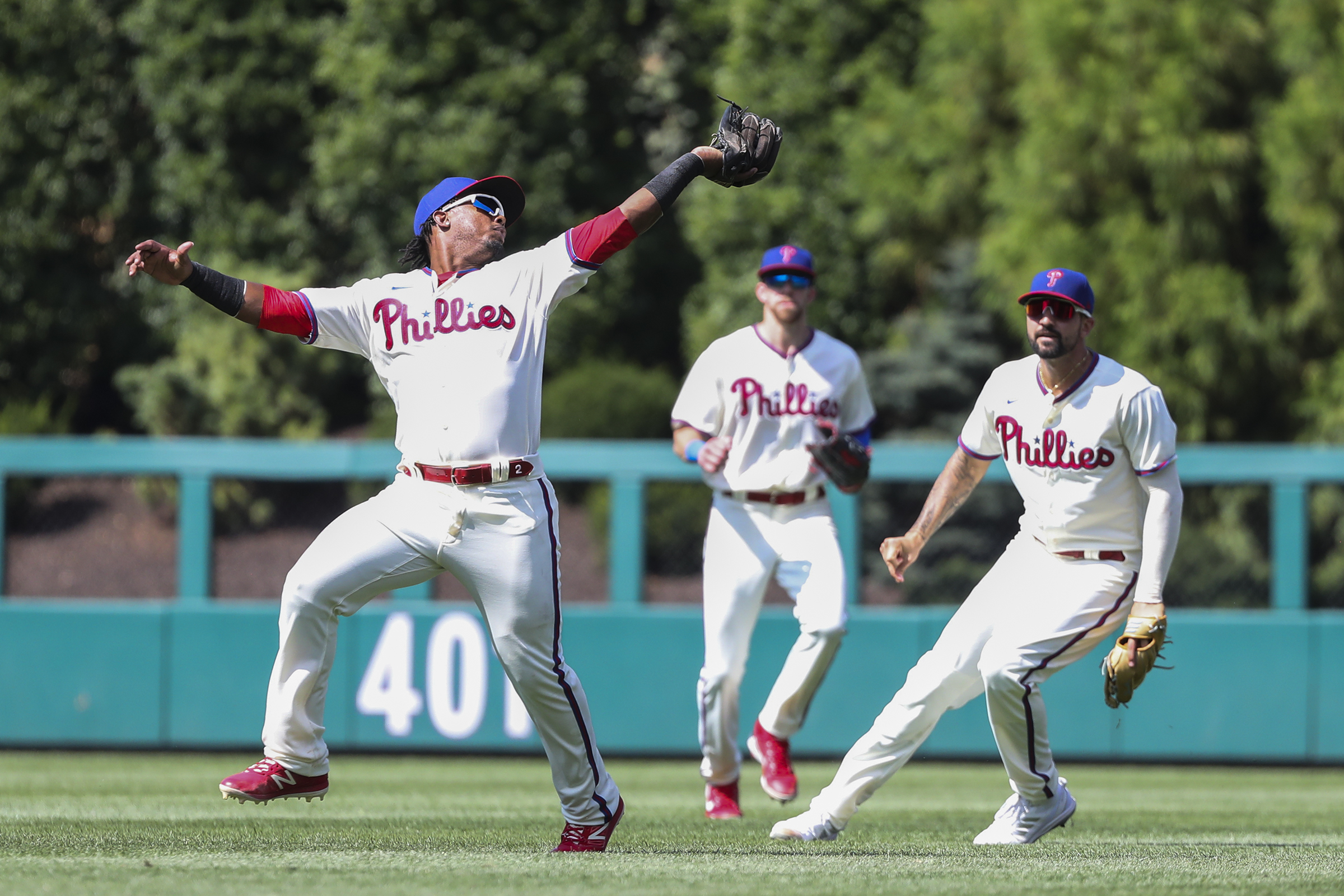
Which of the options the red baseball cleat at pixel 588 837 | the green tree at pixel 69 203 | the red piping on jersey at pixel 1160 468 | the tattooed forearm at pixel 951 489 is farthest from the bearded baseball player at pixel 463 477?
the green tree at pixel 69 203

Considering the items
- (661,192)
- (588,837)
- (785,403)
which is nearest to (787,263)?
(785,403)

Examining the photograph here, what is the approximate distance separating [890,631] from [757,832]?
5.13 meters

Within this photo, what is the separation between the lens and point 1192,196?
14789 mm

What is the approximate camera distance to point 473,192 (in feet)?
16.8

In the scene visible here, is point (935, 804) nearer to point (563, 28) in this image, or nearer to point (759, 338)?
point (759, 338)

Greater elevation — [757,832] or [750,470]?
[750,470]

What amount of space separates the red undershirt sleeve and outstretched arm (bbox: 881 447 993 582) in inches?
61.7

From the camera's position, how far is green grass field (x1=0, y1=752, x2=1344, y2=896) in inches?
164

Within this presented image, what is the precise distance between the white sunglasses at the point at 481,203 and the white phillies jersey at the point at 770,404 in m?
2.08

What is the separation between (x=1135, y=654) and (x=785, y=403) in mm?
2337

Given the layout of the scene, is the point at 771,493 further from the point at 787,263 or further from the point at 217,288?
the point at 217,288

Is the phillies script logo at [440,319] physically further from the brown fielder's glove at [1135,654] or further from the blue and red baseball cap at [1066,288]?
the brown fielder's glove at [1135,654]

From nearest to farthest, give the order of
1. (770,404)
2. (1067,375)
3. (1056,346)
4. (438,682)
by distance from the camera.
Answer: (1056,346), (1067,375), (770,404), (438,682)

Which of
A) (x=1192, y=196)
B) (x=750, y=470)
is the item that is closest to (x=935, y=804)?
(x=750, y=470)
